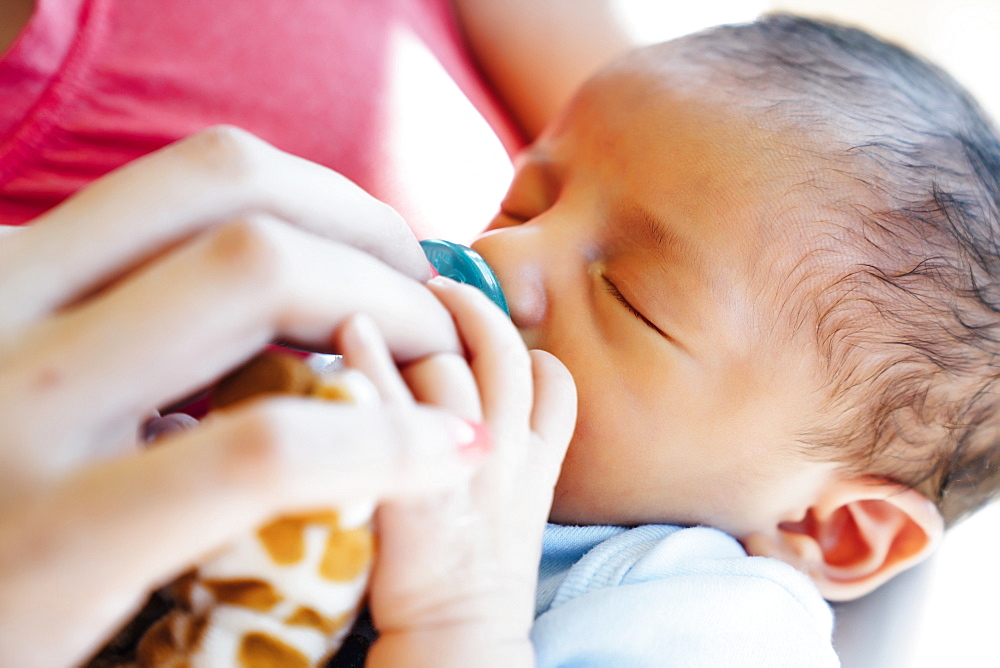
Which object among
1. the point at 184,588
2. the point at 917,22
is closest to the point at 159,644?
the point at 184,588

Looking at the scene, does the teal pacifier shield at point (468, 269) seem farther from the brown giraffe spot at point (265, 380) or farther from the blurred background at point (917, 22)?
the blurred background at point (917, 22)

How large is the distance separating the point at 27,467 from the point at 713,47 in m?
0.96

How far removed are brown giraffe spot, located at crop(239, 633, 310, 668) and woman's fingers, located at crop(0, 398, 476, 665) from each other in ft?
0.42

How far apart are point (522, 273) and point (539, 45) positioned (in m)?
0.99

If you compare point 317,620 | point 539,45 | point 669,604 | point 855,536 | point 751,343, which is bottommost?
point 855,536

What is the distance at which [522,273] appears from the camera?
0.84m

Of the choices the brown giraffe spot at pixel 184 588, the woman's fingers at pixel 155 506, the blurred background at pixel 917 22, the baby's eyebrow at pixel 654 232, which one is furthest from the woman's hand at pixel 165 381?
the blurred background at pixel 917 22

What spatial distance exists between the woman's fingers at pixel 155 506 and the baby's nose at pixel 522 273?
46 centimetres

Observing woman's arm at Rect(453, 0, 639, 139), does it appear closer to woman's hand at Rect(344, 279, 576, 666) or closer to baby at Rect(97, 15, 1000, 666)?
baby at Rect(97, 15, 1000, 666)

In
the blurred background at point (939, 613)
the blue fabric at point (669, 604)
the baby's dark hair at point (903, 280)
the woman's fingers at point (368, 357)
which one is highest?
the woman's fingers at point (368, 357)

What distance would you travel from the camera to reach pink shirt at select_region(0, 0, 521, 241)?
962 mm

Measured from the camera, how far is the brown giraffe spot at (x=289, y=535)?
46 cm

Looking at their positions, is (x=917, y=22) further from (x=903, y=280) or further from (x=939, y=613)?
(x=939, y=613)

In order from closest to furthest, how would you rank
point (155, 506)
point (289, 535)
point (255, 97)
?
point (155, 506) → point (289, 535) → point (255, 97)
